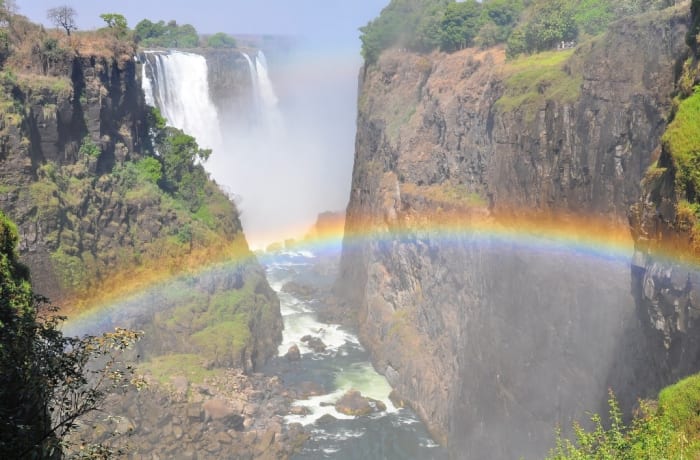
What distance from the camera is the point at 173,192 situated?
6106cm

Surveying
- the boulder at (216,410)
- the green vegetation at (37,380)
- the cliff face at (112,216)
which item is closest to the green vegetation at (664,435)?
the green vegetation at (37,380)

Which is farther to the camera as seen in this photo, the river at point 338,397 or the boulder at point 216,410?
the river at point 338,397

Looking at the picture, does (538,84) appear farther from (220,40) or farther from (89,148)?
(220,40)

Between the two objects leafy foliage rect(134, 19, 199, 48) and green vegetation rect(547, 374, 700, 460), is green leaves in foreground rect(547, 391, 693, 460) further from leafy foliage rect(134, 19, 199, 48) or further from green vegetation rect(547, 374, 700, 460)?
leafy foliage rect(134, 19, 199, 48)

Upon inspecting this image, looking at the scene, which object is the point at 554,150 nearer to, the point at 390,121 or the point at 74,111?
the point at 390,121

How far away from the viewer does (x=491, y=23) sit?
62344 mm

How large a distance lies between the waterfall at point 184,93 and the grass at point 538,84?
116 ft

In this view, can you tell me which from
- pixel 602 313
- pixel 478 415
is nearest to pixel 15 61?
pixel 478 415

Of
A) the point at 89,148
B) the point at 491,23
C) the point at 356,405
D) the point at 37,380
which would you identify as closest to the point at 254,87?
the point at 491,23

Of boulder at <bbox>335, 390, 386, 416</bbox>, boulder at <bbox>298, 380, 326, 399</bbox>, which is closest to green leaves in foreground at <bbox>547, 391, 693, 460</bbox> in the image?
boulder at <bbox>335, 390, 386, 416</bbox>

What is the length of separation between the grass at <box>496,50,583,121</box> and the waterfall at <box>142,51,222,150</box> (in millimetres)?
35301

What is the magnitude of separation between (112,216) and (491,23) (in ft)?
113

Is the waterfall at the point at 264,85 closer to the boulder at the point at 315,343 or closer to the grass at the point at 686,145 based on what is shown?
the boulder at the point at 315,343

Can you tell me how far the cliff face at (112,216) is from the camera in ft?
149
